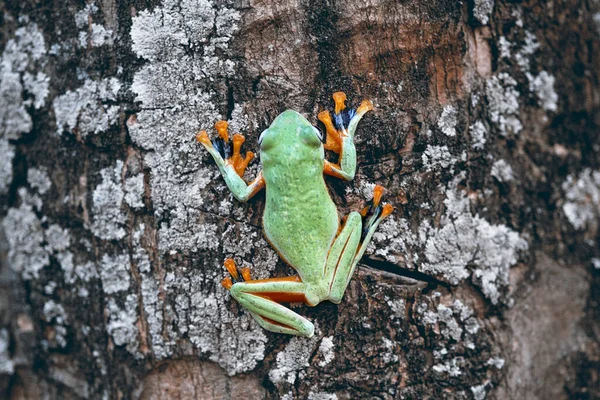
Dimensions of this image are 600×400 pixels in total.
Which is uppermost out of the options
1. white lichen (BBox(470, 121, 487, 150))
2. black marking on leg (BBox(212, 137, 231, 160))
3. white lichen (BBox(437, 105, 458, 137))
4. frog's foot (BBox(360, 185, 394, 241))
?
black marking on leg (BBox(212, 137, 231, 160))

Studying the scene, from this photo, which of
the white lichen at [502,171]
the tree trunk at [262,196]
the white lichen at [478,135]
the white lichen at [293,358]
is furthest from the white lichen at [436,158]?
the white lichen at [293,358]

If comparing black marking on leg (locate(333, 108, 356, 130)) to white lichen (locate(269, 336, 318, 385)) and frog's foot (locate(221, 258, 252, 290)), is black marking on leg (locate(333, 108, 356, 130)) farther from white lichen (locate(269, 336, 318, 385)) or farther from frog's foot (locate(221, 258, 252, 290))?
white lichen (locate(269, 336, 318, 385))

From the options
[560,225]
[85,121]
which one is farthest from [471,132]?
[85,121]

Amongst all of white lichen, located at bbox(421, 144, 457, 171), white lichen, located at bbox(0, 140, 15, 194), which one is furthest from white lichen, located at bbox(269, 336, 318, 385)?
white lichen, located at bbox(0, 140, 15, 194)

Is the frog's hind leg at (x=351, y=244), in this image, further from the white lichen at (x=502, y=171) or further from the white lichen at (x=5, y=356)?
the white lichen at (x=5, y=356)

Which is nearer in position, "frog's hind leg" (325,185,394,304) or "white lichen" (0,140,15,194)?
"frog's hind leg" (325,185,394,304)

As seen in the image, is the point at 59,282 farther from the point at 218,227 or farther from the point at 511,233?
the point at 511,233
